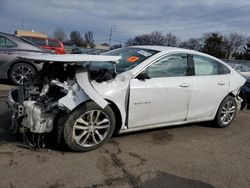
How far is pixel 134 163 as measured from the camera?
3.41 meters

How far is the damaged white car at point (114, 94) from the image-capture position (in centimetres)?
339

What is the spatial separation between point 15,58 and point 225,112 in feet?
17.6

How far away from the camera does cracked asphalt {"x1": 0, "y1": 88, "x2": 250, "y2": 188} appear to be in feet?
9.61

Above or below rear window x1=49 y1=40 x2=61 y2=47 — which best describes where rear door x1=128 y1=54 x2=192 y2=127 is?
below

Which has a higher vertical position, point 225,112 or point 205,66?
point 205,66

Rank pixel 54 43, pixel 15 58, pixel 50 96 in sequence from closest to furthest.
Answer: pixel 50 96, pixel 15 58, pixel 54 43

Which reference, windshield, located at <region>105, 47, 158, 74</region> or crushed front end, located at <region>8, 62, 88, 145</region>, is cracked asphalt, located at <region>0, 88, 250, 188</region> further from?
windshield, located at <region>105, 47, 158, 74</region>

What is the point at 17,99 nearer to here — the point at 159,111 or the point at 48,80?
the point at 48,80

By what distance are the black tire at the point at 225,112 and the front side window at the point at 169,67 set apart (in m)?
1.22

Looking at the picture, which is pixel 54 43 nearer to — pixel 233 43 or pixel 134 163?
pixel 134 163

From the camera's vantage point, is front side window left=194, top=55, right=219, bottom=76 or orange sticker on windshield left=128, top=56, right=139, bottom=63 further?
front side window left=194, top=55, right=219, bottom=76

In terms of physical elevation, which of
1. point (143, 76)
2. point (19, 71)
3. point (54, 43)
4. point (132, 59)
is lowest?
point (19, 71)

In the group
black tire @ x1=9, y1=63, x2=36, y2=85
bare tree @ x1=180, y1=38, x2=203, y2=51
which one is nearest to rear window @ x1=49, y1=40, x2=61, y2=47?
black tire @ x1=9, y1=63, x2=36, y2=85

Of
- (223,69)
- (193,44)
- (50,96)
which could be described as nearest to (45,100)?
(50,96)
